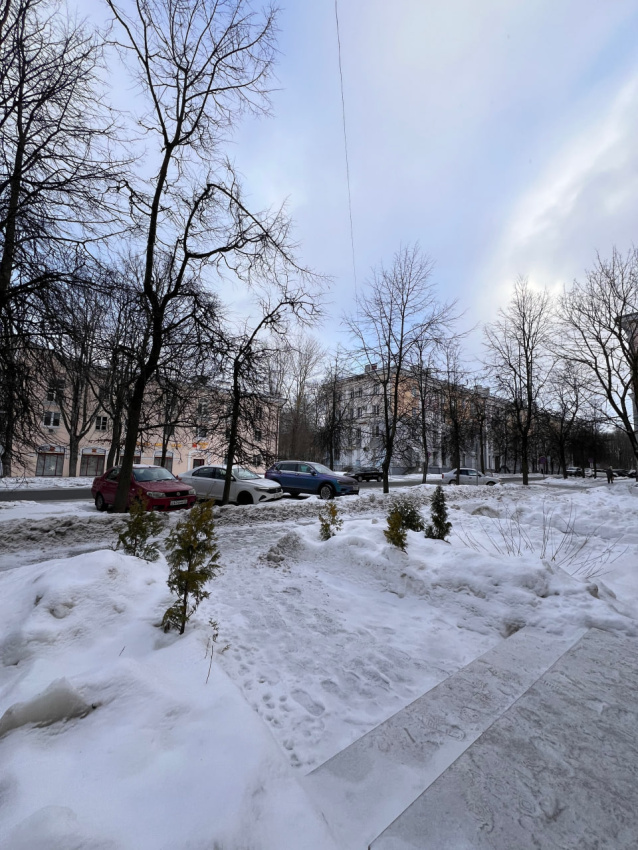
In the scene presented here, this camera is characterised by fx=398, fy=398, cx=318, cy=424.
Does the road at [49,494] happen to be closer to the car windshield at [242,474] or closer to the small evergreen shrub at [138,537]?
the car windshield at [242,474]

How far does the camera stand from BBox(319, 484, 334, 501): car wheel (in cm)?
1675

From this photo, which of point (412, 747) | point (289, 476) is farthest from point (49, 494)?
point (412, 747)

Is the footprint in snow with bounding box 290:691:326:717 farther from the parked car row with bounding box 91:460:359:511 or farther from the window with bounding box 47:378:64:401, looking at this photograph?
the parked car row with bounding box 91:460:359:511

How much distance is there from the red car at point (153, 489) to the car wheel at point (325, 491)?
5779mm

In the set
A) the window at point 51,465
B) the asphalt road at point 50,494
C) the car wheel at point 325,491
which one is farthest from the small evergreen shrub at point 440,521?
the window at point 51,465

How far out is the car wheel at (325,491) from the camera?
54.9 ft

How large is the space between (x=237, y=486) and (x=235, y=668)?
1136 cm

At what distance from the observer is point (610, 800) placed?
177cm

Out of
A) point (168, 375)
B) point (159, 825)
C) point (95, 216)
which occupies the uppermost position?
point (95, 216)

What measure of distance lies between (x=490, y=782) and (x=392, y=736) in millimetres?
534

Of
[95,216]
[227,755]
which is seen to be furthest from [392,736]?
[95,216]

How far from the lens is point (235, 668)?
2.94 m

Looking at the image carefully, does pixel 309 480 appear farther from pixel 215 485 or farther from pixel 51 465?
pixel 51 465

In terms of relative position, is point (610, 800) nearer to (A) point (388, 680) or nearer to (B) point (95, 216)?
(A) point (388, 680)
